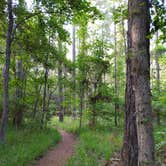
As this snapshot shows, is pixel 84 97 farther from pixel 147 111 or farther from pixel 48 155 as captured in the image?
pixel 147 111

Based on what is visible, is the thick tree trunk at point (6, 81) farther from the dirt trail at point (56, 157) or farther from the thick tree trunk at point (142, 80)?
the thick tree trunk at point (142, 80)

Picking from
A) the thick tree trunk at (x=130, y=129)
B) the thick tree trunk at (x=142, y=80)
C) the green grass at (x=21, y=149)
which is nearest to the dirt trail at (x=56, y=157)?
the green grass at (x=21, y=149)

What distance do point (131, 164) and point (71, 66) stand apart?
9692 millimetres

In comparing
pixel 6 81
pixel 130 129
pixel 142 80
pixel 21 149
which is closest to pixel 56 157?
pixel 21 149

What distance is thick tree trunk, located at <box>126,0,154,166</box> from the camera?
3.12 metres

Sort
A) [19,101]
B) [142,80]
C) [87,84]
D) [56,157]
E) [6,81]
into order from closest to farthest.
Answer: [142,80], [56,157], [6,81], [19,101], [87,84]

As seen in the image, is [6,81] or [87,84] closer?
[6,81]

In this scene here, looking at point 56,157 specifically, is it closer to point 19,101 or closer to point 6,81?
point 6,81

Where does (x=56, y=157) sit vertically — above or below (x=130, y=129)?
below

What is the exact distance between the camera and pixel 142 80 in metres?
3.17

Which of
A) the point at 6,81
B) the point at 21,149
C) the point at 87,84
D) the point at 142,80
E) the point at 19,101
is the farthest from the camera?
the point at 87,84

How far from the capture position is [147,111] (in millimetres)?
3125

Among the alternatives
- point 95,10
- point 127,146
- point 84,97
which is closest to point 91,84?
point 84,97

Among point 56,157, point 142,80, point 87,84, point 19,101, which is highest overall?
point 87,84
